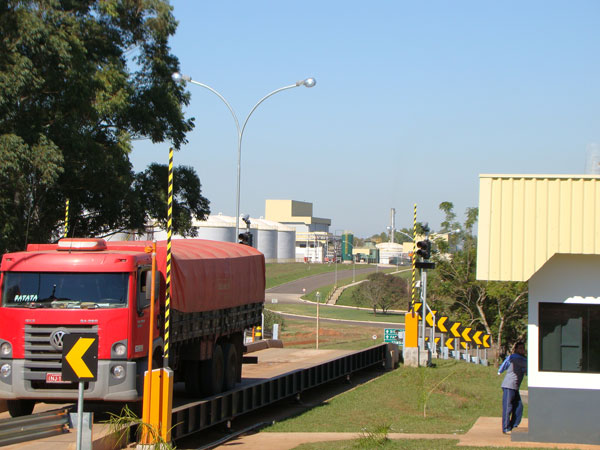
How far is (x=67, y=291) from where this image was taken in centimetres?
1294

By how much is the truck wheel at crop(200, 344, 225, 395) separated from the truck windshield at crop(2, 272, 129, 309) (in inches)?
147

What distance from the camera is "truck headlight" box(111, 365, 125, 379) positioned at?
12734mm

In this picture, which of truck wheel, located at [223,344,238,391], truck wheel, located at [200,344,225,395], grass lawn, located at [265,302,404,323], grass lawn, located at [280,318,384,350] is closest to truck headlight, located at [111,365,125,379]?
truck wheel, located at [200,344,225,395]

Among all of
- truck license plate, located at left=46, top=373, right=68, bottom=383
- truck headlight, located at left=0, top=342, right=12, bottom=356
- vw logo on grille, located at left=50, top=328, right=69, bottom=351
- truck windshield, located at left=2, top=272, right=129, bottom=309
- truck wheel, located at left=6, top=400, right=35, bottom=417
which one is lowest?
truck wheel, located at left=6, top=400, right=35, bottom=417

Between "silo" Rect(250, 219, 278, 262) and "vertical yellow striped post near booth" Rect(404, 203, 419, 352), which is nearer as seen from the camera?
"vertical yellow striped post near booth" Rect(404, 203, 419, 352)

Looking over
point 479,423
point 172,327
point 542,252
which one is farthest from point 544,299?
point 172,327

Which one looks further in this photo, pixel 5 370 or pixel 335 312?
pixel 335 312

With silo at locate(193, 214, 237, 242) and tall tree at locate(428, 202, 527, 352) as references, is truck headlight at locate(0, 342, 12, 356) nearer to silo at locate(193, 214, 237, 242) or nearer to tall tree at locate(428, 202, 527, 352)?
tall tree at locate(428, 202, 527, 352)

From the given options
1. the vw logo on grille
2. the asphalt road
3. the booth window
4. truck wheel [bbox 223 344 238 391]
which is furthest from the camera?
the asphalt road

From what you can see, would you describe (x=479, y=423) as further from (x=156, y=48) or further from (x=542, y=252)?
(x=156, y=48)

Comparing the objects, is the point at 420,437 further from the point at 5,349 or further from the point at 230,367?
the point at 5,349

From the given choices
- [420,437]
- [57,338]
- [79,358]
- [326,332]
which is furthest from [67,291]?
[326,332]

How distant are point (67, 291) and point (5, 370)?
1.64 meters

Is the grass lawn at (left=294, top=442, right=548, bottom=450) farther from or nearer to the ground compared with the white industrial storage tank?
nearer to the ground
